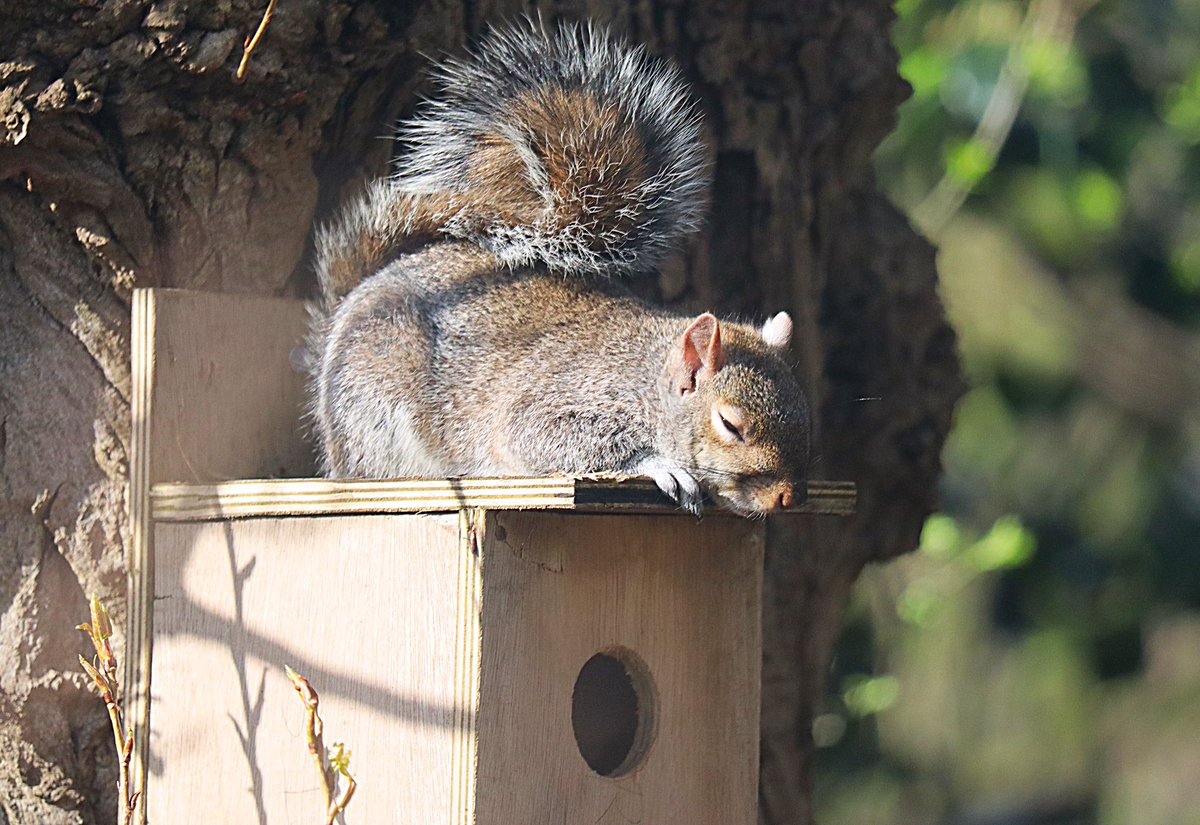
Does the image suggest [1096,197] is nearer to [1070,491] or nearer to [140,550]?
[1070,491]

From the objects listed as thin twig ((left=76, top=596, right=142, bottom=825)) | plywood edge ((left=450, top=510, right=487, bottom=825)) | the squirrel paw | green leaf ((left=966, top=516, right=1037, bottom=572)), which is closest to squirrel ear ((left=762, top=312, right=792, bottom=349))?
the squirrel paw

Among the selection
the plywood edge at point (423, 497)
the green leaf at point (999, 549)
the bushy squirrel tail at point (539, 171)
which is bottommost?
the green leaf at point (999, 549)

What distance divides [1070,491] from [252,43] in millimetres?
3931

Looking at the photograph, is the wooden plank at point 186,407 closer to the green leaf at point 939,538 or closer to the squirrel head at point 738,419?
the squirrel head at point 738,419

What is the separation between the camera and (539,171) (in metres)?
2.22

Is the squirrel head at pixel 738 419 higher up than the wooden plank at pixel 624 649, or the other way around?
the squirrel head at pixel 738 419

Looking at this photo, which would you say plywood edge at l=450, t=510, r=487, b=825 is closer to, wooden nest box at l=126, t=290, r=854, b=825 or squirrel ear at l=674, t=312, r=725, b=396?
wooden nest box at l=126, t=290, r=854, b=825

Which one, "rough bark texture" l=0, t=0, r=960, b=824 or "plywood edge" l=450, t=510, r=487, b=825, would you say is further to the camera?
"rough bark texture" l=0, t=0, r=960, b=824

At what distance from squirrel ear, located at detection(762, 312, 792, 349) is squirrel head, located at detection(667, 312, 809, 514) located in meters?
0.07

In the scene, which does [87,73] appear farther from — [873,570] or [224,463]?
[873,570]

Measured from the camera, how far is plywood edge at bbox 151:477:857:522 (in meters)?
1.59

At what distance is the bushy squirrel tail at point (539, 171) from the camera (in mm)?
2227

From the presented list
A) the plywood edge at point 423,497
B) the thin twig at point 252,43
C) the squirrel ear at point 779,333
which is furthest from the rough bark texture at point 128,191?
the squirrel ear at point 779,333

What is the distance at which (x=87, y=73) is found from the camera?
202 cm
